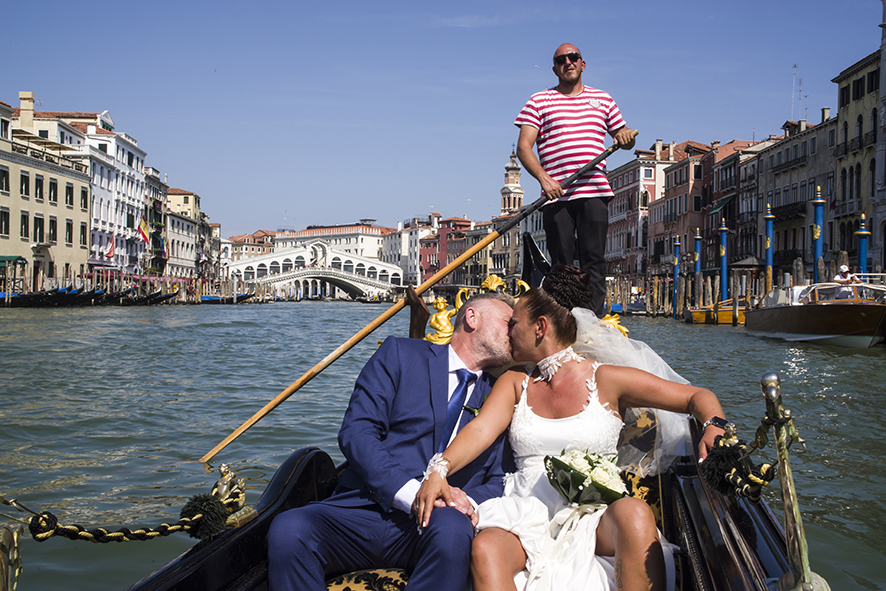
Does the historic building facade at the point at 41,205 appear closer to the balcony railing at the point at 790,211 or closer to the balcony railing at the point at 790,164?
the balcony railing at the point at 790,211

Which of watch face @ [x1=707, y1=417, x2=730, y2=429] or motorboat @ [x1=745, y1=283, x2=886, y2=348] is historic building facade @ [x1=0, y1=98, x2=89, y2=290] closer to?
motorboat @ [x1=745, y1=283, x2=886, y2=348]

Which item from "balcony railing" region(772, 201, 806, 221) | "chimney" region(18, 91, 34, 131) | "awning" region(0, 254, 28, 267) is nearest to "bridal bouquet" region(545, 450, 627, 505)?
"balcony railing" region(772, 201, 806, 221)

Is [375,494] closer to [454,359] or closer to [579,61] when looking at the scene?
[454,359]

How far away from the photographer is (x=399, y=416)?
5.64 feet

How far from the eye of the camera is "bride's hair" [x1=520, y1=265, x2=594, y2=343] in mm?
1709

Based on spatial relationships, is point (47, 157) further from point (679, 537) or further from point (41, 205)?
point (679, 537)

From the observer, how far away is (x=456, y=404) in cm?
177

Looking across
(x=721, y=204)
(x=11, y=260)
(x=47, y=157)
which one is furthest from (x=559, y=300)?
(x=721, y=204)

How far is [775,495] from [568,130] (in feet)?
5.99

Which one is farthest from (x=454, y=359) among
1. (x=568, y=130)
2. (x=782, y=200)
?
(x=782, y=200)

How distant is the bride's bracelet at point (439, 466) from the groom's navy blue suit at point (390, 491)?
54mm

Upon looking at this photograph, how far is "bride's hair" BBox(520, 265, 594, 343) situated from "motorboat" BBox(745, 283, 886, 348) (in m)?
10.3

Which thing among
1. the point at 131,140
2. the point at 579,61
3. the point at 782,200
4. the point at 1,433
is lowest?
the point at 1,433

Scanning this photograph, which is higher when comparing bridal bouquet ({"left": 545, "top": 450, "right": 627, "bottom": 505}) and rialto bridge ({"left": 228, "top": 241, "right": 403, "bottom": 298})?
rialto bridge ({"left": 228, "top": 241, "right": 403, "bottom": 298})
